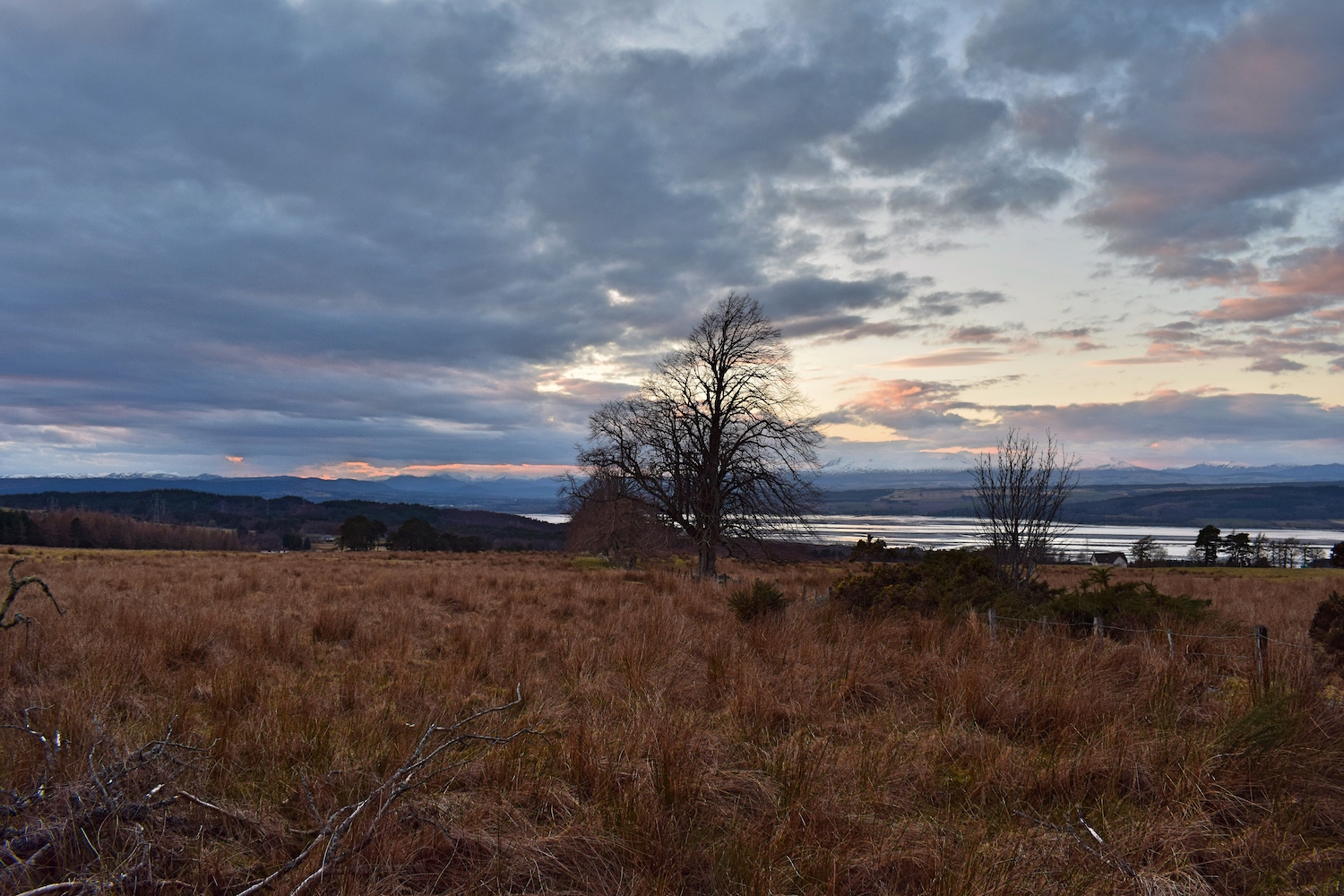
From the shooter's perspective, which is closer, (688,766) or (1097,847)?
(1097,847)

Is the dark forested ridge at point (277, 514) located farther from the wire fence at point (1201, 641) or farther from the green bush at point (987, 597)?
the wire fence at point (1201, 641)

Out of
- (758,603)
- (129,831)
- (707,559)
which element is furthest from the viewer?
(707,559)

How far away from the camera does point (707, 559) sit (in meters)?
22.1

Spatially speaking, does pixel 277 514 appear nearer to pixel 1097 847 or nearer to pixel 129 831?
pixel 129 831

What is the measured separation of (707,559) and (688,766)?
18284 millimetres

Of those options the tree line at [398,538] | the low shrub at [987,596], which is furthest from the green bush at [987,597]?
the tree line at [398,538]

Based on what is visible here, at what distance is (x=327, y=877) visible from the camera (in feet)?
9.32

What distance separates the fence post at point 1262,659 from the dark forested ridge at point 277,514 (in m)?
99.0

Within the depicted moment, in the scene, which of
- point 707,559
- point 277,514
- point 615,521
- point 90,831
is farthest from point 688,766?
point 277,514

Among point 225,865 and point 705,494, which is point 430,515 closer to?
point 705,494

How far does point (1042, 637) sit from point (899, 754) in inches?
156

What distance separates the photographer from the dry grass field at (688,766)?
3061 mm

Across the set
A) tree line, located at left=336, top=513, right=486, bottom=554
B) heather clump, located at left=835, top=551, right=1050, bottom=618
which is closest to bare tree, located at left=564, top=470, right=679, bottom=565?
heather clump, located at left=835, top=551, right=1050, bottom=618

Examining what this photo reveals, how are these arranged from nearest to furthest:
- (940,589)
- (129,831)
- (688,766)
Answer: (129,831) < (688,766) < (940,589)
